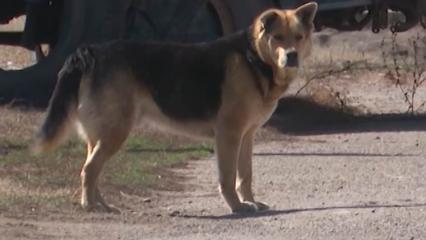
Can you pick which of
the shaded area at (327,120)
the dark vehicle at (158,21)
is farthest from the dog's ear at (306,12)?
the dark vehicle at (158,21)

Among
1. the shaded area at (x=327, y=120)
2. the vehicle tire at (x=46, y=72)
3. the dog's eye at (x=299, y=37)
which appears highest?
the dog's eye at (x=299, y=37)

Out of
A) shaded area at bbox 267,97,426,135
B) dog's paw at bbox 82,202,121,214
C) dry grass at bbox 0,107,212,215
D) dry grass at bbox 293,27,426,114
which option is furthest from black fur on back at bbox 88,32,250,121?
dry grass at bbox 293,27,426,114

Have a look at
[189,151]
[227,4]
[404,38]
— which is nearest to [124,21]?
[227,4]

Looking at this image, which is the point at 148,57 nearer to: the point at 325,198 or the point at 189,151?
the point at 325,198

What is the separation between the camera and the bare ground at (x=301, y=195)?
962cm

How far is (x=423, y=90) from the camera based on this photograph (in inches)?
878

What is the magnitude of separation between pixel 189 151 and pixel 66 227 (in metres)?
4.85

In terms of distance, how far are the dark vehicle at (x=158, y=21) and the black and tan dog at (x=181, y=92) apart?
620cm

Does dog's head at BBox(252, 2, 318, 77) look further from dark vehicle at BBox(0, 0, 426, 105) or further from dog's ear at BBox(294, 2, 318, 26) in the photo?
dark vehicle at BBox(0, 0, 426, 105)

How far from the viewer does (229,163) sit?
10586mm

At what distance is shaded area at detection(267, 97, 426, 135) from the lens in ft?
55.0

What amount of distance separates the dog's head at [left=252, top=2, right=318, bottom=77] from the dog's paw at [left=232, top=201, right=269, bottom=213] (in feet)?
3.30

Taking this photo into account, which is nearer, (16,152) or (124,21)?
(16,152)

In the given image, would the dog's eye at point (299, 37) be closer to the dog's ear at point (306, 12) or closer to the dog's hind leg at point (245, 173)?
the dog's ear at point (306, 12)
